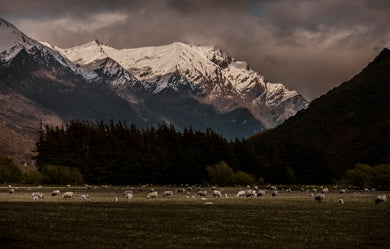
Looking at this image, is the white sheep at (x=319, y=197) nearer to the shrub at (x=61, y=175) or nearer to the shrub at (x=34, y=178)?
the shrub at (x=61, y=175)

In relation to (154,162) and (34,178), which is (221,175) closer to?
(154,162)

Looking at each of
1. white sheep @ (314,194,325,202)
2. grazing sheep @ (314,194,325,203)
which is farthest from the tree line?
white sheep @ (314,194,325,202)

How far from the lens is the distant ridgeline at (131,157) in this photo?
158m

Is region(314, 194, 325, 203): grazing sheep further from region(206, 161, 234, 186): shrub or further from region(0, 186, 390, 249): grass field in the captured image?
region(206, 161, 234, 186): shrub

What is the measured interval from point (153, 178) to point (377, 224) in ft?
406

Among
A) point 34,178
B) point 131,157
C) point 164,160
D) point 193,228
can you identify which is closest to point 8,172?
point 34,178

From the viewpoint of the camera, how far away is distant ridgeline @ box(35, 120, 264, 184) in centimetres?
15762

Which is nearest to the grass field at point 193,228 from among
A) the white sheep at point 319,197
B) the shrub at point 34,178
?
the white sheep at point 319,197

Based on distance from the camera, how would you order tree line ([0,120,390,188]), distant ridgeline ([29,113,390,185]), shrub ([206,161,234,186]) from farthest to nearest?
1. distant ridgeline ([29,113,390,185])
2. tree line ([0,120,390,188])
3. shrub ([206,161,234,186])

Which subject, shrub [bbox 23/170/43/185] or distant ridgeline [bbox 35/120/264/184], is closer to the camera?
shrub [bbox 23/170/43/185]

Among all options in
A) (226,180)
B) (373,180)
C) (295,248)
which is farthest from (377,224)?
(226,180)

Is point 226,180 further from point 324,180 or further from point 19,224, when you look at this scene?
point 19,224

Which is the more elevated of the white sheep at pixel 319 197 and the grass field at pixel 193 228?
the white sheep at pixel 319 197

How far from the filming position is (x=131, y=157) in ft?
518
